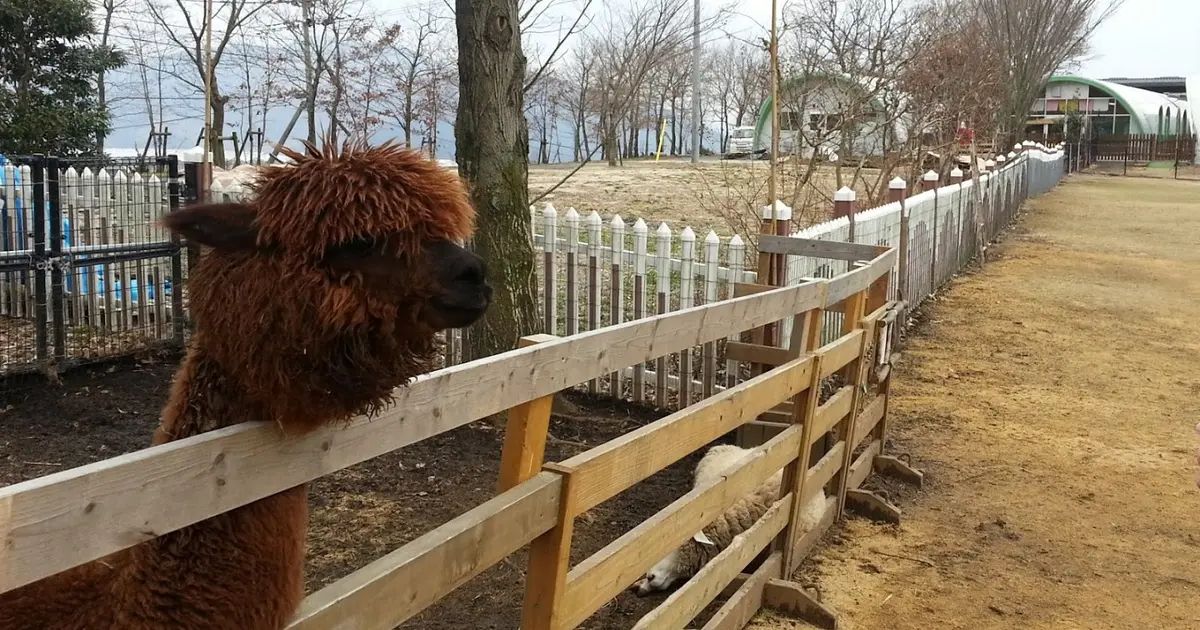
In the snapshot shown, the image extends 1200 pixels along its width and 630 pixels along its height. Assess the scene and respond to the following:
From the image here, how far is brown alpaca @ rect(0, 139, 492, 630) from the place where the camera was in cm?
145

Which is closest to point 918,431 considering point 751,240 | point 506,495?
point 751,240

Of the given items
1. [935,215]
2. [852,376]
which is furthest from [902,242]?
[852,376]

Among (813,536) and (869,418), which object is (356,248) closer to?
(813,536)

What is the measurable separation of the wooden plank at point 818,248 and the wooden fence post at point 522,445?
11.2 feet

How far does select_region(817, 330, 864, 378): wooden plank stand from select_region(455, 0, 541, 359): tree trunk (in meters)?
2.00

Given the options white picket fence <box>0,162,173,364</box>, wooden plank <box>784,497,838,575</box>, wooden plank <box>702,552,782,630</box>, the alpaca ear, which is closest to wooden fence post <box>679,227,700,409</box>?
wooden plank <box>784,497,838,575</box>

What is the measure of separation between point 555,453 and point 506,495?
3.39 m

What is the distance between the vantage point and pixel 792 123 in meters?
9.95

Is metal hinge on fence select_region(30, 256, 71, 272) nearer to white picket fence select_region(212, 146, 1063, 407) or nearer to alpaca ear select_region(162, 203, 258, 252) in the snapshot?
white picket fence select_region(212, 146, 1063, 407)

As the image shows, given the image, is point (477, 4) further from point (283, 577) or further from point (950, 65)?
point (950, 65)

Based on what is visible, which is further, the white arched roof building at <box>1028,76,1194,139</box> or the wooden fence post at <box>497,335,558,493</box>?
the white arched roof building at <box>1028,76,1194,139</box>

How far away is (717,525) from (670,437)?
170 cm

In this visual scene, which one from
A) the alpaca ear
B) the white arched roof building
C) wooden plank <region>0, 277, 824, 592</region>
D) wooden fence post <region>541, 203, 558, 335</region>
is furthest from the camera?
the white arched roof building

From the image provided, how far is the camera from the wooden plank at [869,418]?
5.31 m
